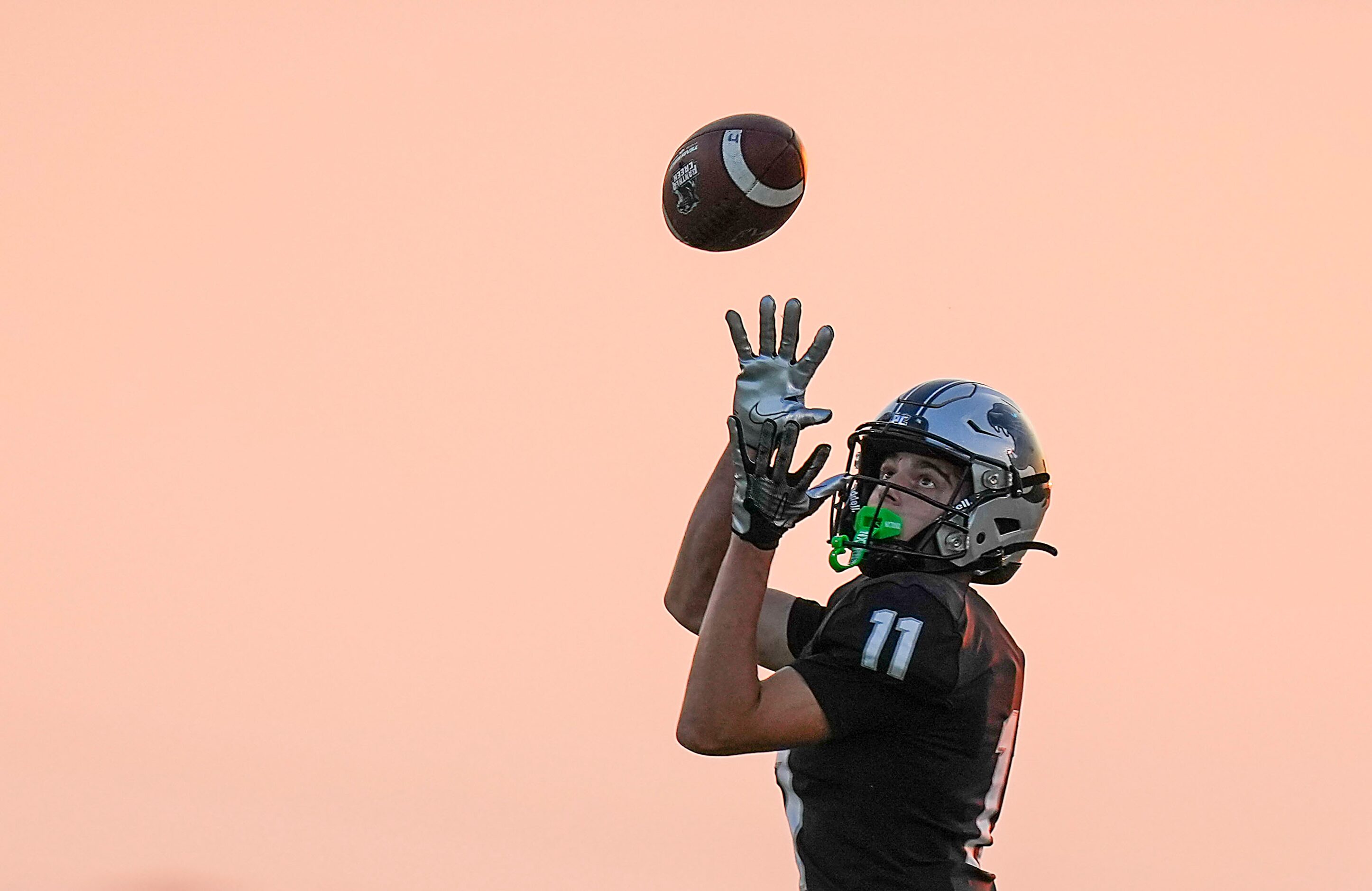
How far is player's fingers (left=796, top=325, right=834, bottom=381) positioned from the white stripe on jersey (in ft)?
2.27

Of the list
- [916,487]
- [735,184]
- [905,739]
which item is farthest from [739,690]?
[735,184]

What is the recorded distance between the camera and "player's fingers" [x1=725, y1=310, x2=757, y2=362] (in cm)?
262

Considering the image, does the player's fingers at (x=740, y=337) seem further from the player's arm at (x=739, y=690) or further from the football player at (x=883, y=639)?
the player's arm at (x=739, y=690)

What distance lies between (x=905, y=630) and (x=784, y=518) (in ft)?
0.99

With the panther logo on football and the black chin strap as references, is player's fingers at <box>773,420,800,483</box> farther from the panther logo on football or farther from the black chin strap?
the panther logo on football

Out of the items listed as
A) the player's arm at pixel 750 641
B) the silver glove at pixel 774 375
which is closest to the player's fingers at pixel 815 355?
the silver glove at pixel 774 375

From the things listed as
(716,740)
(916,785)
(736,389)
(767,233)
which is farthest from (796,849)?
(767,233)

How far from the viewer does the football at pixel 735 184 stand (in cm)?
347

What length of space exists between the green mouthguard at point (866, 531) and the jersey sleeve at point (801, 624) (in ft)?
1.26

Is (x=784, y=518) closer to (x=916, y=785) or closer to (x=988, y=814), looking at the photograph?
(x=916, y=785)

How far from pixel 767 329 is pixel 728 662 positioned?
0.60 metres

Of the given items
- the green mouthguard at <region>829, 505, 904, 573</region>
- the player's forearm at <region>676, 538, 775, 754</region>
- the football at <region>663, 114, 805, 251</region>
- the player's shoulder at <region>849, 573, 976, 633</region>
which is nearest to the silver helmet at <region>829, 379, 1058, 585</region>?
the green mouthguard at <region>829, 505, 904, 573</region>

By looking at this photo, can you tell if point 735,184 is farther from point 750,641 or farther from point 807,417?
point 750,641

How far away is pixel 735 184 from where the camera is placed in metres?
3.45
